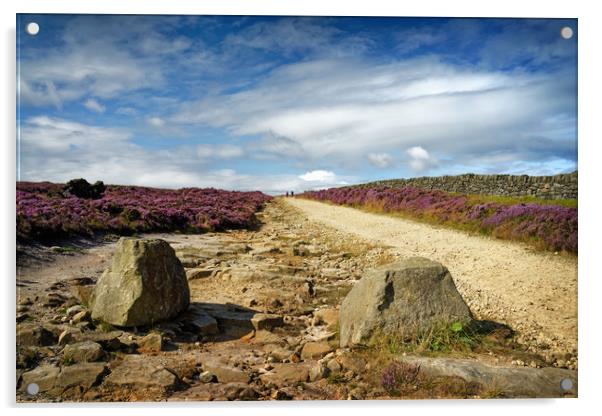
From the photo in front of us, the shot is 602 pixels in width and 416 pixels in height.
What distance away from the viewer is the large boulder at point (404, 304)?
16.3ft

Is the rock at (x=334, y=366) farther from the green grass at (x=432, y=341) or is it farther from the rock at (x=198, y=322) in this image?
the rock at (x=198, y=322)

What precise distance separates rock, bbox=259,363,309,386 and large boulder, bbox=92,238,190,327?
1.76m

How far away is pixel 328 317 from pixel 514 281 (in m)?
3.05

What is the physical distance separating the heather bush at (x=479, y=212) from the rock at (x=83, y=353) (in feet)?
14.0

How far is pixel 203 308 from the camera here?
6426mm

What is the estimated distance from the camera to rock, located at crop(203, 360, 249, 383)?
4.83 metres

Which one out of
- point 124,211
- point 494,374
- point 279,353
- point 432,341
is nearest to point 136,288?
point 279,353

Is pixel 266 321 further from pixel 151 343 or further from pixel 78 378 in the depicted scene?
pixel 78 378

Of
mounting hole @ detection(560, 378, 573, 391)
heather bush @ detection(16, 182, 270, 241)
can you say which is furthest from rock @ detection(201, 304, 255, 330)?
mounting hole @ detection(560, 378, 573, 391)

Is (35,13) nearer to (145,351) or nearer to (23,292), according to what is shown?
(23,292)

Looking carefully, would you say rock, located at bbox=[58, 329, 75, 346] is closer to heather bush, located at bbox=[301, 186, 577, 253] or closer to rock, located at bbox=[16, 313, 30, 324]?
rock, located at bbox=[16, 313, 30, 324]

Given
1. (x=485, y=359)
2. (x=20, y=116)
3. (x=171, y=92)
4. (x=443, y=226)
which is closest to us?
(x=485, y=359)

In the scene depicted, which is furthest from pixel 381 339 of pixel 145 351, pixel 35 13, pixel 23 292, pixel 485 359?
pixel 35 13

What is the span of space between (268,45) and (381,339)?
4343 millimetres
